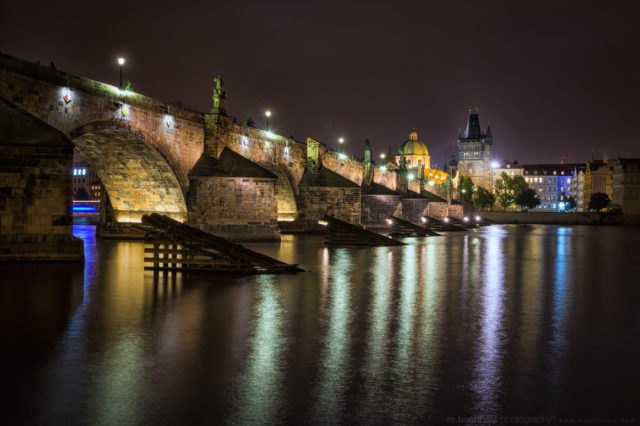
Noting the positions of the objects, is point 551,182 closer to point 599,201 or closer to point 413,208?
point 599,201

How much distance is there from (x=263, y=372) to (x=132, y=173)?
25411 mm

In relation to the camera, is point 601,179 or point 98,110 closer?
point 98,110

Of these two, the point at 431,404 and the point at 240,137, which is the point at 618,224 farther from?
the point at 431,404

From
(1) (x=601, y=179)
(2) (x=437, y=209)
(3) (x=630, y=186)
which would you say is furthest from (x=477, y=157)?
(2) (x=437, y=209)

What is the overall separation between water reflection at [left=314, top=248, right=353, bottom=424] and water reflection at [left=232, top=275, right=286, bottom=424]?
43cm

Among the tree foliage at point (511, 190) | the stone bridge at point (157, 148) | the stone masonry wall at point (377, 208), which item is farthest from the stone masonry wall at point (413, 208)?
the tree foliage at point (511, 190)

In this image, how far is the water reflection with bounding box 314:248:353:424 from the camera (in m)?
5.39

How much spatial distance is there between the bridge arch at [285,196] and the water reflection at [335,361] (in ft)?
91.2

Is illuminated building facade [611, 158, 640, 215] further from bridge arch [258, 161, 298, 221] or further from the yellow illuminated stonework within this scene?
bridge arch [258, 161, 298, 221]

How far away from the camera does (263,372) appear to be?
645cm

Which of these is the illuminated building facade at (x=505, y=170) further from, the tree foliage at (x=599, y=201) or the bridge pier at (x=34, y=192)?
the bridge pier at (x=34, y=192)

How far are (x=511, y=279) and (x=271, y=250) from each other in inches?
447

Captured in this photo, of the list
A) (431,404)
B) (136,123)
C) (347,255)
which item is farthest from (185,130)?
(431,404)

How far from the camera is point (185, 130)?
29.7 metres
